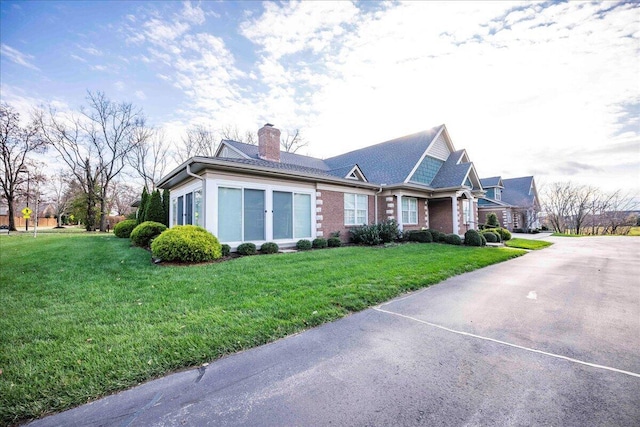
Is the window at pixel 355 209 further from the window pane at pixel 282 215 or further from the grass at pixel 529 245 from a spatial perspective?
the grass at pixel 529 245

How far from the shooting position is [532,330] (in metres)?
3.69

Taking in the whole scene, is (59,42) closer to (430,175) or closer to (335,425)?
(335,425)

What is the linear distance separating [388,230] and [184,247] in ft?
31.1

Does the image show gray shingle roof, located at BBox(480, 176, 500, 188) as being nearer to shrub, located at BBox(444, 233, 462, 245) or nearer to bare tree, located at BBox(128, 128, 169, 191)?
shrub, located at BBox(444, 233, 462, 245)

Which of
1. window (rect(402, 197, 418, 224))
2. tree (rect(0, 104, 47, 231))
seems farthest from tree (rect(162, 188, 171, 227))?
tree (rect(0, 104, 47, 231))

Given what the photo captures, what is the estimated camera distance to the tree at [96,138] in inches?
1070

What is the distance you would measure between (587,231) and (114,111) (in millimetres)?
56302

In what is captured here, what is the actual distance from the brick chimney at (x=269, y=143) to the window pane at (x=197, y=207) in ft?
15.9

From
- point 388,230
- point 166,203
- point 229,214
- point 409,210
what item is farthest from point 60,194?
point 409,210

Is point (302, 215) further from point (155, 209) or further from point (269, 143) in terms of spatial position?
point (155, 209)

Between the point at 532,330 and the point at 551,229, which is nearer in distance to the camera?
the point at 532,330

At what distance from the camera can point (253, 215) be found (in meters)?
10.5

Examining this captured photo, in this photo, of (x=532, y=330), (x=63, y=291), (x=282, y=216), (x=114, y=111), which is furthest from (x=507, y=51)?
(x=114, y=111)

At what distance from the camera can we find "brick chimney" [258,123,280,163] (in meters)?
14.5
